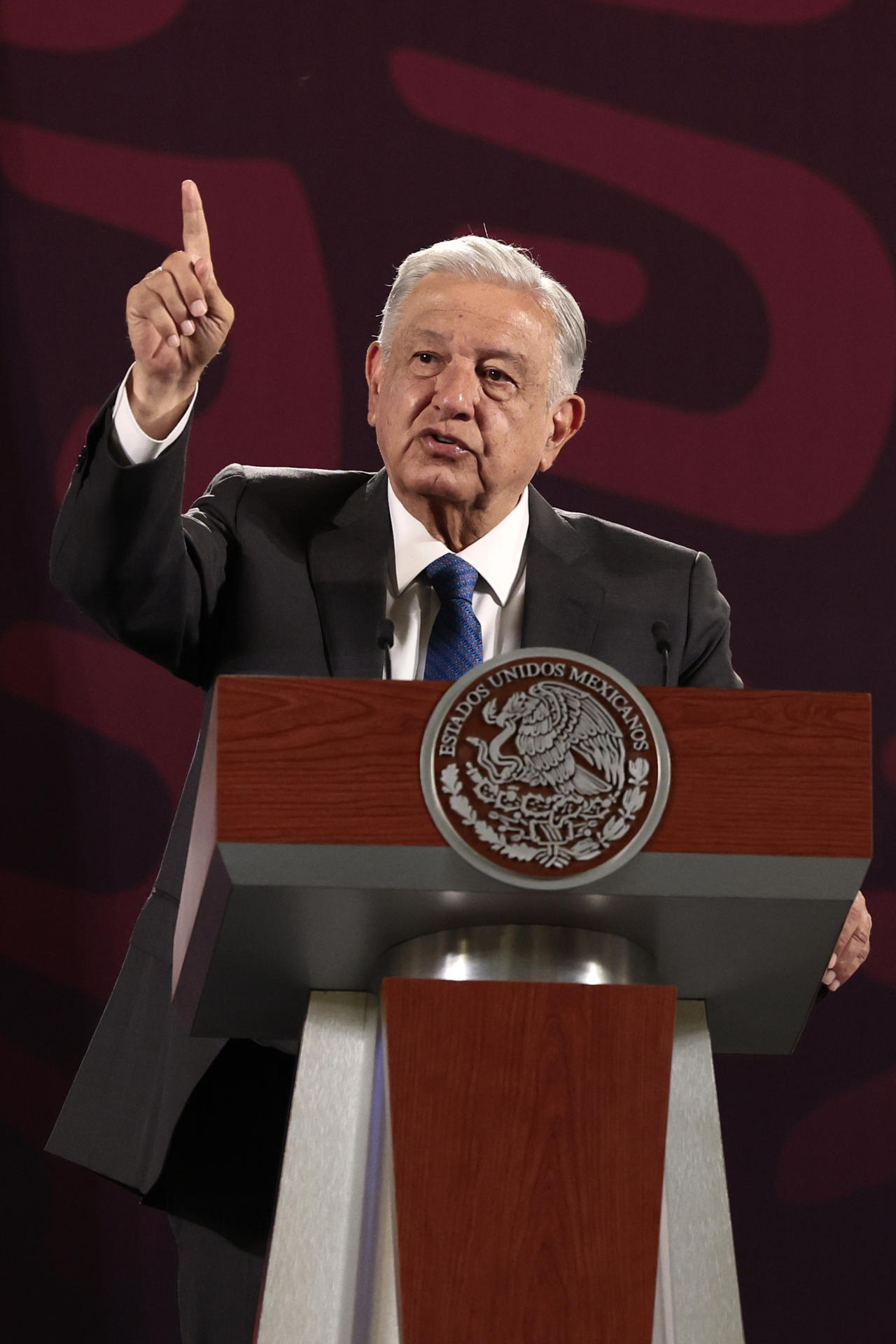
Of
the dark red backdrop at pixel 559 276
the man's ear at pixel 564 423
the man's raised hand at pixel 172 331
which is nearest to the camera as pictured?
the man's raised hand at pixel 172 331

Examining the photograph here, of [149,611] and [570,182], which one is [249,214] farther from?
[149,611]

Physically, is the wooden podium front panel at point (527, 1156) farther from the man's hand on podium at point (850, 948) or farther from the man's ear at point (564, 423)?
the man's ear at point (564, 423)

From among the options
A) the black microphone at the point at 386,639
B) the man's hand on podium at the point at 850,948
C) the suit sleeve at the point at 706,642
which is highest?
the suit sleeve at the point at 706,642

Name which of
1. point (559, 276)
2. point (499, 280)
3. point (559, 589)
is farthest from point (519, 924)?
point (559, 276)

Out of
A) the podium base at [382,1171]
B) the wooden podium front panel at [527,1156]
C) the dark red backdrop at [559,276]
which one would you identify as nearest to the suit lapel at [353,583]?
the podium base at [382,1171]

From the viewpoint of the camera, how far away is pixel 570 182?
8.79ft

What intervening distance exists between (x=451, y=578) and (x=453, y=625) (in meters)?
0.05

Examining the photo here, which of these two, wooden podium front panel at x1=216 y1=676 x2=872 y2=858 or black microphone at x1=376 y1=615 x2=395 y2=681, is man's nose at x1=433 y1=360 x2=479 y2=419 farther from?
wooden podium front panel at x1=216 y1=676 x2=872 y2=858

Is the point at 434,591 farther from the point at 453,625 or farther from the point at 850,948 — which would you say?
the point at 850,948

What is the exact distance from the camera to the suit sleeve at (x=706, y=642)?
5.66 feet

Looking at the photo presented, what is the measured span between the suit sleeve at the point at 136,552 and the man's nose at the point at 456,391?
30cm

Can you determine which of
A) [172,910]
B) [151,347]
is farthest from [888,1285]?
[151,347]

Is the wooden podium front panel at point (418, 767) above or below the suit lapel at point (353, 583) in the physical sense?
below

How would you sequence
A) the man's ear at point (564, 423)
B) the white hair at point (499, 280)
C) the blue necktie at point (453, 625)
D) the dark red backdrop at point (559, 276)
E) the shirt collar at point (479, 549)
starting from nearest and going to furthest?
the blue necktie at point (453, 625) < the shirt collar at point (479, 549) < the white hair at point (499, 280) < the man's ear at point (564, 423) < the dark red backdrop at point (559, 276)
